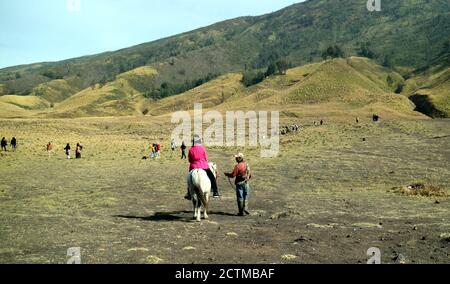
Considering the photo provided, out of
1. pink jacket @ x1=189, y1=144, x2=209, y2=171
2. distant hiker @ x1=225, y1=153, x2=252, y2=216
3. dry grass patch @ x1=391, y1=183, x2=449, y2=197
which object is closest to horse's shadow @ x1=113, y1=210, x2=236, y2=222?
distant hiker @ x1=225, y1=153, x2=252, y2=216

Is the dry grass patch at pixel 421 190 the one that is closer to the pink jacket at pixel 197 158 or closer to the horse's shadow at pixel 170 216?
the horse's shadow at pixel 170 216

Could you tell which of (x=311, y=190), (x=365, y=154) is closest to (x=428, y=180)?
(x=311, y=190)

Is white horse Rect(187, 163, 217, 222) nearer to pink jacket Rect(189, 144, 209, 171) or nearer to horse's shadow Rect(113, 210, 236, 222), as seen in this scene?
pink jacket Rect(189, 144, 209, 171)

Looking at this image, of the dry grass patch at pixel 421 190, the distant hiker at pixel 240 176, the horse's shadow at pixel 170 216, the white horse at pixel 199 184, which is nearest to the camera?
the white horse at pixel 199 184

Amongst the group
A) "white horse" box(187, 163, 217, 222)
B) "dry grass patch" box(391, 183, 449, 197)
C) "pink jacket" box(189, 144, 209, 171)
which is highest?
"pink jacket" box(189, 144, 209, 171)

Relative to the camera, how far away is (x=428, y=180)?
96.8 ft

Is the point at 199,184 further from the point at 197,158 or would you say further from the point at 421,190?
the point at 421,190

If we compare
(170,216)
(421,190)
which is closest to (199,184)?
(170,216)

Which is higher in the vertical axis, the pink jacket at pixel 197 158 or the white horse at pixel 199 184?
the pink jacket at pixel 197 158

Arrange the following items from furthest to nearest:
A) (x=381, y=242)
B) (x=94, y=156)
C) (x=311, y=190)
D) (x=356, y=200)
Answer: (x=94, y=156)
(x=311, y=190)
(x=356, y=200)
(x=381, y=242)

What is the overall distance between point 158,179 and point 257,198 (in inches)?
392

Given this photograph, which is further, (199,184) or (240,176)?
(240,176)

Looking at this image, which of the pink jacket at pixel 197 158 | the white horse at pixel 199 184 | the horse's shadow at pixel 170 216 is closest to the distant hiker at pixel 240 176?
the horse's shadow at pixel 170 216
